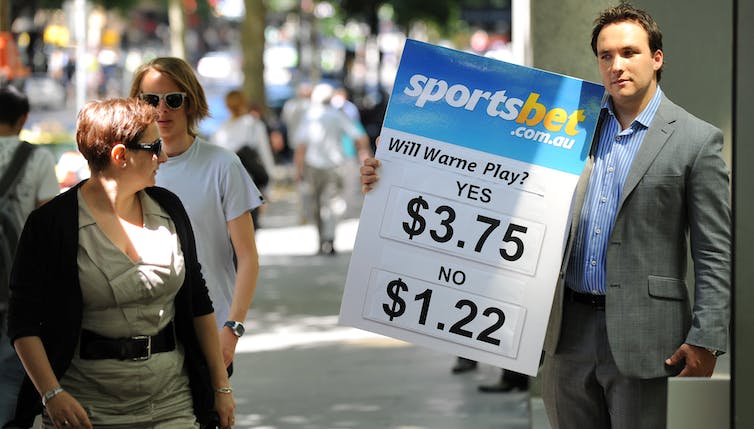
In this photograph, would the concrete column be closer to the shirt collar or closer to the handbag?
the handbag

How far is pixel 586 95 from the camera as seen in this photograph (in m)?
4.49

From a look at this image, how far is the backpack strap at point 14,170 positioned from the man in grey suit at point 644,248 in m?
3.56

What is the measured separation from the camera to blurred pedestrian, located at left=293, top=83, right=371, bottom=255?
16.9 m

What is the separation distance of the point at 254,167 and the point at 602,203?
25.4ft

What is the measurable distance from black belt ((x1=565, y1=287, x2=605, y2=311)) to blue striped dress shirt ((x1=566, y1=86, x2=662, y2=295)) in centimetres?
1

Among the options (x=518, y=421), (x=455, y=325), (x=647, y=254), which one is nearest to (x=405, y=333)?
(x=455, y=325)

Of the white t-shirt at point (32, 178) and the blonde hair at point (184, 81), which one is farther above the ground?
the blonde hair at point (184, 81)

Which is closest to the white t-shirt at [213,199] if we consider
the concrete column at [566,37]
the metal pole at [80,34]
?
the concrete column at [566,37]

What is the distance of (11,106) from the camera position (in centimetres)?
736

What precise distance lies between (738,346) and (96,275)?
1.82 meters

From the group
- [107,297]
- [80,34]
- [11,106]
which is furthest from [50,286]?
[80,34]

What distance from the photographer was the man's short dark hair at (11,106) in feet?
24.1

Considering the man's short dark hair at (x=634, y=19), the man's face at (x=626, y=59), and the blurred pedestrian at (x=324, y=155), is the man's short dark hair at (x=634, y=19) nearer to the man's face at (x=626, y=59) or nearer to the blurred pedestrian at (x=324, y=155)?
the man's face at (x=626, y=59)

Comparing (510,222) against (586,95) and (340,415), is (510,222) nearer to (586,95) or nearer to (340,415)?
(586,95)
